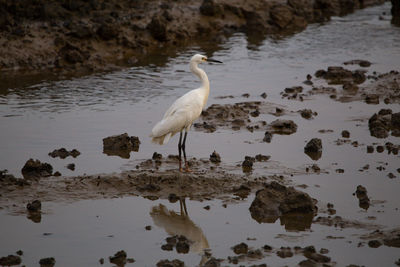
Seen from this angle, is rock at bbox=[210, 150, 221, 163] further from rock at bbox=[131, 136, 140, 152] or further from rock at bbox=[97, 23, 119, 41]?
rock at bbox=[97, 23, 119, 41]

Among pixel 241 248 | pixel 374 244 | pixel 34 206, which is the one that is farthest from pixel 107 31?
pixel 374 244

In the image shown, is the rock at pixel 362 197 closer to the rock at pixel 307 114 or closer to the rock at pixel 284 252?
the rock at pixel 284 252

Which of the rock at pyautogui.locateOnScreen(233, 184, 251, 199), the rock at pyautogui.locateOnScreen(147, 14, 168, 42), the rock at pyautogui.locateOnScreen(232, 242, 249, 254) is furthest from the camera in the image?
the rock at pyautogui.locateOnScreen(147, 14, 168, 42)

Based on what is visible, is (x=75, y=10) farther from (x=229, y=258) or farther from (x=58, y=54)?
(x=229, y=258)

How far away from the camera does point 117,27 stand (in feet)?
69.9

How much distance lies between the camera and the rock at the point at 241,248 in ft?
28.0

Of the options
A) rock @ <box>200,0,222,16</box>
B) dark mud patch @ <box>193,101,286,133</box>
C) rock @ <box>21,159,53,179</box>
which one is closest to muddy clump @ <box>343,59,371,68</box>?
dark mud patch @ <box>193,101,286,133</box>

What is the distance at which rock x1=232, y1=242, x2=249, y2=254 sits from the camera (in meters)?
8.55

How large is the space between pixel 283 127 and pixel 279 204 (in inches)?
168

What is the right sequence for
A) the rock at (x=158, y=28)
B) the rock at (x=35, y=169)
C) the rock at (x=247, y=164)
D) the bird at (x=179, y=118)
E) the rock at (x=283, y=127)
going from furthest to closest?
1. the rock at (x=158, y=28)
2. the rock at (x=283, y=127)
3. the rock at (x=247, y=164)
4. the bird at (x=179, y=118)
5. the rock at (x=35, y=169)

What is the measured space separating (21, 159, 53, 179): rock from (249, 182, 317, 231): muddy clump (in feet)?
12.5

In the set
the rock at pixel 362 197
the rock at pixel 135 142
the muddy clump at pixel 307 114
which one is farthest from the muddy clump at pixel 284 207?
the muddy clump at pixel 307 114

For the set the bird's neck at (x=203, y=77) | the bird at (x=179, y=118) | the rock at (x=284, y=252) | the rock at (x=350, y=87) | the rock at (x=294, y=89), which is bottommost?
the rock at (x=284, y=252)

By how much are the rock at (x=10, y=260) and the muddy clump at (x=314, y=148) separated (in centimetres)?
618
